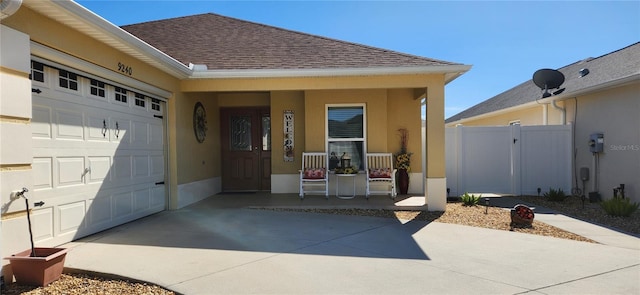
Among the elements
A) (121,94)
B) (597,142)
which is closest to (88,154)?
(121,94)

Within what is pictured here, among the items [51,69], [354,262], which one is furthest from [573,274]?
[51,69]

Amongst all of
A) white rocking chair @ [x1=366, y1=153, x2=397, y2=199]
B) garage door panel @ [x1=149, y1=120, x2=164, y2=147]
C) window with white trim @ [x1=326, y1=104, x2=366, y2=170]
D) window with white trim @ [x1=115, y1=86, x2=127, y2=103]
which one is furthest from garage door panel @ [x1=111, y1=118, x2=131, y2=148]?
white rocking chair @ [x1=366, y1=153, x2=397, y2=199]

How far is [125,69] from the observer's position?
5.51m

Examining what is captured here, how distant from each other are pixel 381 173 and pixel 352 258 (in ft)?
13.3

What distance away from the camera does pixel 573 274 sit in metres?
3.65

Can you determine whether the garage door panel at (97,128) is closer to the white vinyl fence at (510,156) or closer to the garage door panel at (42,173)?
the garage door panel at (42,173)

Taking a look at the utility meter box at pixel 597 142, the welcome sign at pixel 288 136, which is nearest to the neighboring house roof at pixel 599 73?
the utility meter box at pixel 597 142

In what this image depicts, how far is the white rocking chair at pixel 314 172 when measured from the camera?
8.24 metres

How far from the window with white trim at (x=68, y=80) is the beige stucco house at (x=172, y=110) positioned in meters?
0.02

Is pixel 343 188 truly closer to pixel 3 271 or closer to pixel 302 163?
pixel 302 163

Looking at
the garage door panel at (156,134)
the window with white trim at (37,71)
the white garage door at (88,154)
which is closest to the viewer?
the window with white trim at (37,71)

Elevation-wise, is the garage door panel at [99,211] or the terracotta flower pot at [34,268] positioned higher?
the garage door panel at [99,211]

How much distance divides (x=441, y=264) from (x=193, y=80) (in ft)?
18.8

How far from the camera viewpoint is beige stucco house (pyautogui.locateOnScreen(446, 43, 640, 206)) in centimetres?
731
